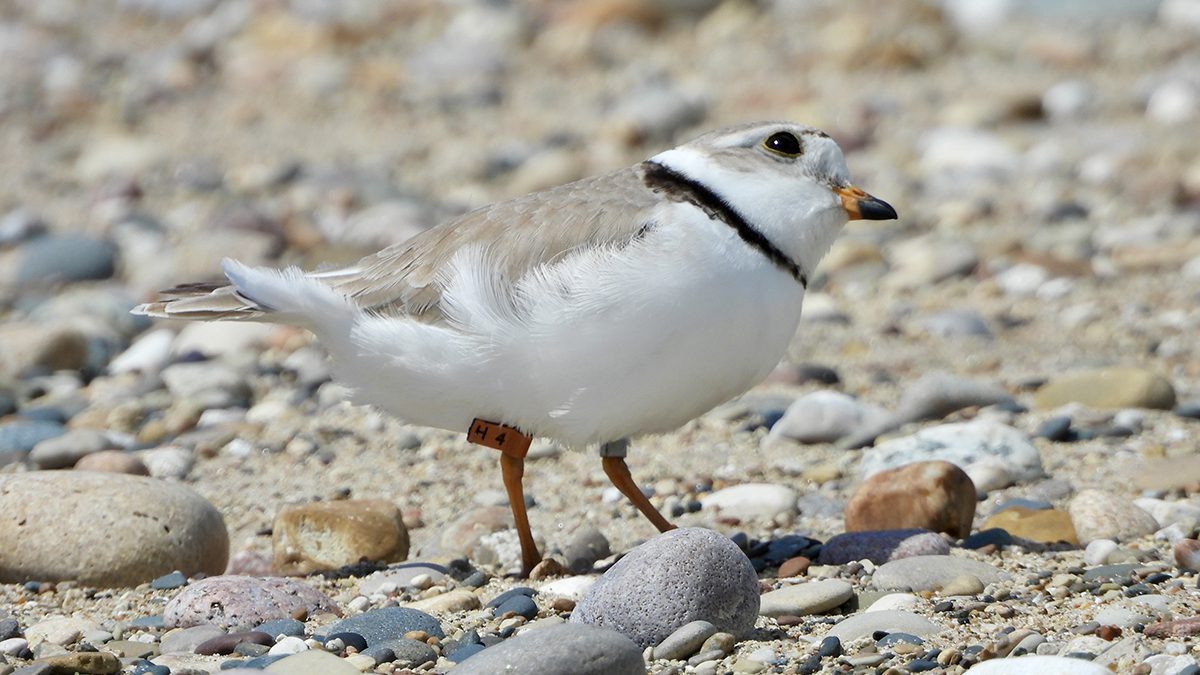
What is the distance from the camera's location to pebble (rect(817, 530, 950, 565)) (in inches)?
175

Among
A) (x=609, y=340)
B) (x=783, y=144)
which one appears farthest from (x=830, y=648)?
(x=783, y=144)

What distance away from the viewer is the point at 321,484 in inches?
227

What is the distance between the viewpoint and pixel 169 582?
14.5ft

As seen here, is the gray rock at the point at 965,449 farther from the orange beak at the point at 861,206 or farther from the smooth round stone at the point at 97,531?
the smooth round stone at the point at 97,531

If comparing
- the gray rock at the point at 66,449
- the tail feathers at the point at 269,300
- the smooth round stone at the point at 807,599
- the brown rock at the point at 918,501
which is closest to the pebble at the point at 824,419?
the brown rock at the point at 918,501

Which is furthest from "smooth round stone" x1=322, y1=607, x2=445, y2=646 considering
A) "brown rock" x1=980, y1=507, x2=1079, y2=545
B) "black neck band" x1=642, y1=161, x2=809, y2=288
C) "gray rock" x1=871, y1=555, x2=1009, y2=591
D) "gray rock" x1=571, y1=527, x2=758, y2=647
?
"brown rock" x1=980, y1=507, x2=1079, y2=545

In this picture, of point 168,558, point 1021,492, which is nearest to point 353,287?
point 168,558

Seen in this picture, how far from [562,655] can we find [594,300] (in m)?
1.20

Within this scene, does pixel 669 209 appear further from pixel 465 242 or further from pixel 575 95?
pixel 575 95

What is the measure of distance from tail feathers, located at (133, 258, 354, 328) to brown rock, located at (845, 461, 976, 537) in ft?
5.47

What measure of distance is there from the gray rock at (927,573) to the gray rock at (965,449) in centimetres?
103

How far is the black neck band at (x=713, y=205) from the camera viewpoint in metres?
4.38

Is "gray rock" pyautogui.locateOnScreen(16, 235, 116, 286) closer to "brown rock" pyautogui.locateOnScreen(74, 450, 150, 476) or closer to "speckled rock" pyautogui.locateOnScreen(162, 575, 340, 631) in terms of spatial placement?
"brown rock" pyautogui.locateOnScreen(74, 450, 150, 476)

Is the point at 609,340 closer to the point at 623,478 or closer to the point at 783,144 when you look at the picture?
the point at 623,478
